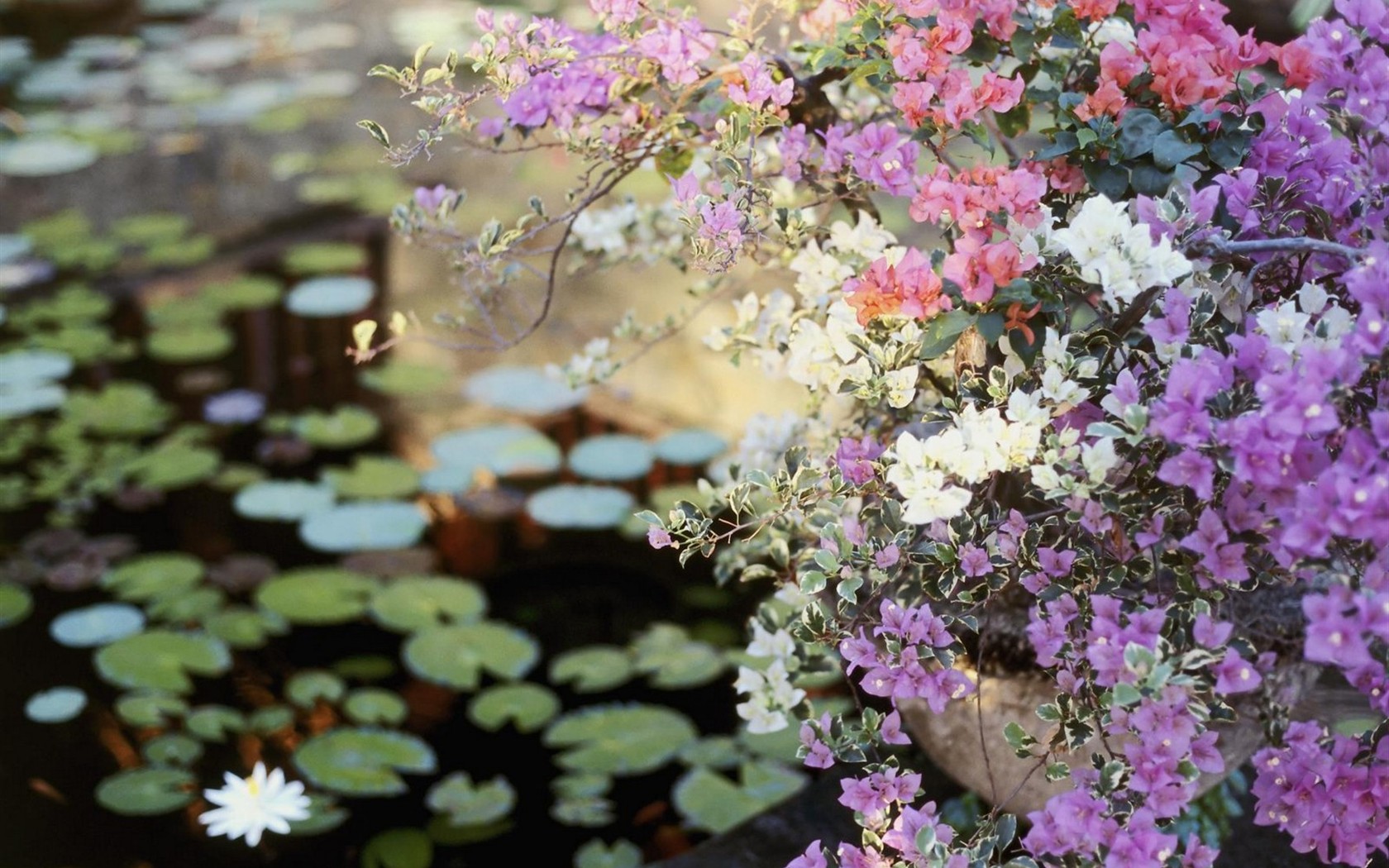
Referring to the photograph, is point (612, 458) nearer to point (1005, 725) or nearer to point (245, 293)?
point (245, 293)

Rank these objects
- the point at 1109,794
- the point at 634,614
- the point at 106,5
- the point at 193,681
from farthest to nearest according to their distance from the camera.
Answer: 1. the point at 106,5
2. the point at 634,614
3. the point at 193,681
4. the point at 1109,794

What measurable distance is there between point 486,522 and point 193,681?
1.68 feet

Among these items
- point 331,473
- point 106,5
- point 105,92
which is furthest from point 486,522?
point 106,5

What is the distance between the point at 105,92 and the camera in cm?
354

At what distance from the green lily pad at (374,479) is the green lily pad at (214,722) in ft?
1.60

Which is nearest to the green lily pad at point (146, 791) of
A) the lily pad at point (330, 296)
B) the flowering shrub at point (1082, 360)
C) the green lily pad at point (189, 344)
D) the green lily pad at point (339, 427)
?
the green lily pad at point (339, 427)

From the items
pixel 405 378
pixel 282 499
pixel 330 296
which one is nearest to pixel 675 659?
pixel 282 499

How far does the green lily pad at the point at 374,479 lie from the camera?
2.17m

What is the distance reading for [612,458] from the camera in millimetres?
2258

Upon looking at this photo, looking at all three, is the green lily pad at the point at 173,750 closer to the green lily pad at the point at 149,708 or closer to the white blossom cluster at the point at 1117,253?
the green lily pad at the point at 149,708

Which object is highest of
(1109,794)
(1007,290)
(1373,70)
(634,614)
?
(1373,70)

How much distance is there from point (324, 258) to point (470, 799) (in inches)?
60.1

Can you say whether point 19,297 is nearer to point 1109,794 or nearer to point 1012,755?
point 1012,755

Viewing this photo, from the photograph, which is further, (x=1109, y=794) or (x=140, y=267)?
(x=140, y=267)
